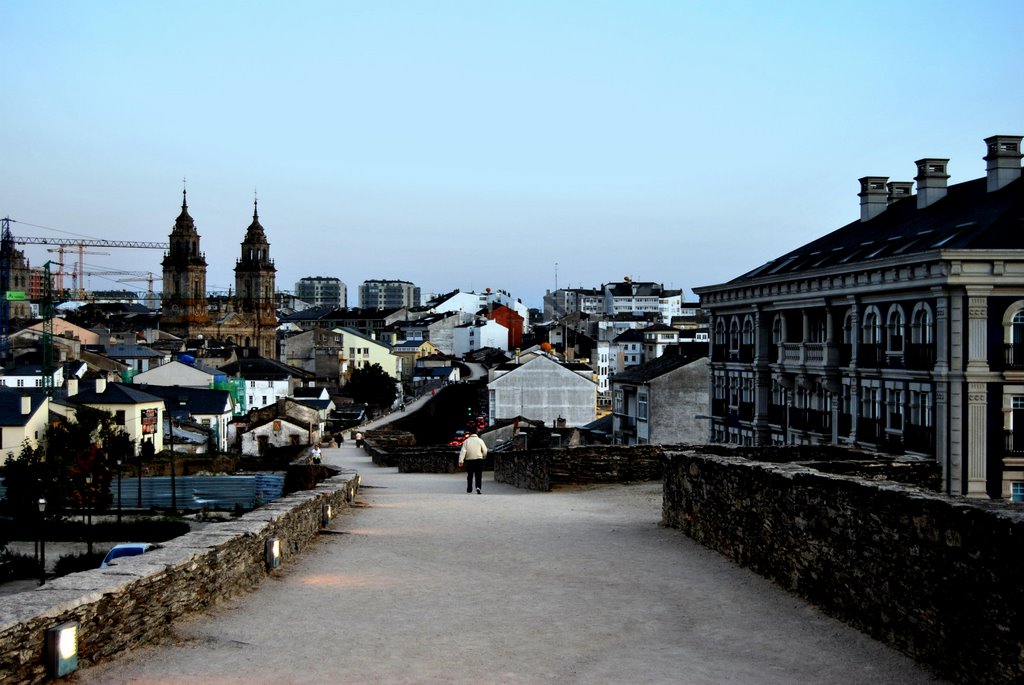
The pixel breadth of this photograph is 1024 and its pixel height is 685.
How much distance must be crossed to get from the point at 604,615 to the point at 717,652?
161 cm

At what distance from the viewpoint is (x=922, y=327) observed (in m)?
29.7

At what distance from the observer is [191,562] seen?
1017cm

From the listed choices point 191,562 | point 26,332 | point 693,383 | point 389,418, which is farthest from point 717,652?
point 26,332

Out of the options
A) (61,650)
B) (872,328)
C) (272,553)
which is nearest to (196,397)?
(872,328)

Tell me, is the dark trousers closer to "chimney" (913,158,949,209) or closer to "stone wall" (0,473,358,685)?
"stone wall" (0,473,358,685)

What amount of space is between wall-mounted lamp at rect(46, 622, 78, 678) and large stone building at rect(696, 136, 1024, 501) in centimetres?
2329

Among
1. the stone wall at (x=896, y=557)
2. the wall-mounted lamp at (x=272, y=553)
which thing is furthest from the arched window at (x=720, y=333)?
the wall-mounted lamp at (x=272, y=553)

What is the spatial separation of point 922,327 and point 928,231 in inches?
214

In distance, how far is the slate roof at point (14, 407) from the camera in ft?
207

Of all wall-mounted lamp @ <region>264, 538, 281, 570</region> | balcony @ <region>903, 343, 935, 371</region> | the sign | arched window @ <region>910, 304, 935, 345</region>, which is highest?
arched window @ <region>910, 304, 935, 345</region>

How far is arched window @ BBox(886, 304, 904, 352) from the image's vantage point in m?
31.2

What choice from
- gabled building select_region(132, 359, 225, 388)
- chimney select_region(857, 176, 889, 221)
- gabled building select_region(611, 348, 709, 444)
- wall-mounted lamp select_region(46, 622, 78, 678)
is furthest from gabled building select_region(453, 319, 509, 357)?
wall-mounted lamp select_region(46, 622, 78, 678)

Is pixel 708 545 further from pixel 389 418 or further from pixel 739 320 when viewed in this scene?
pixel 389 418

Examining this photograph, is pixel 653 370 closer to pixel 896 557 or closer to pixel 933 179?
pixel 933 179
